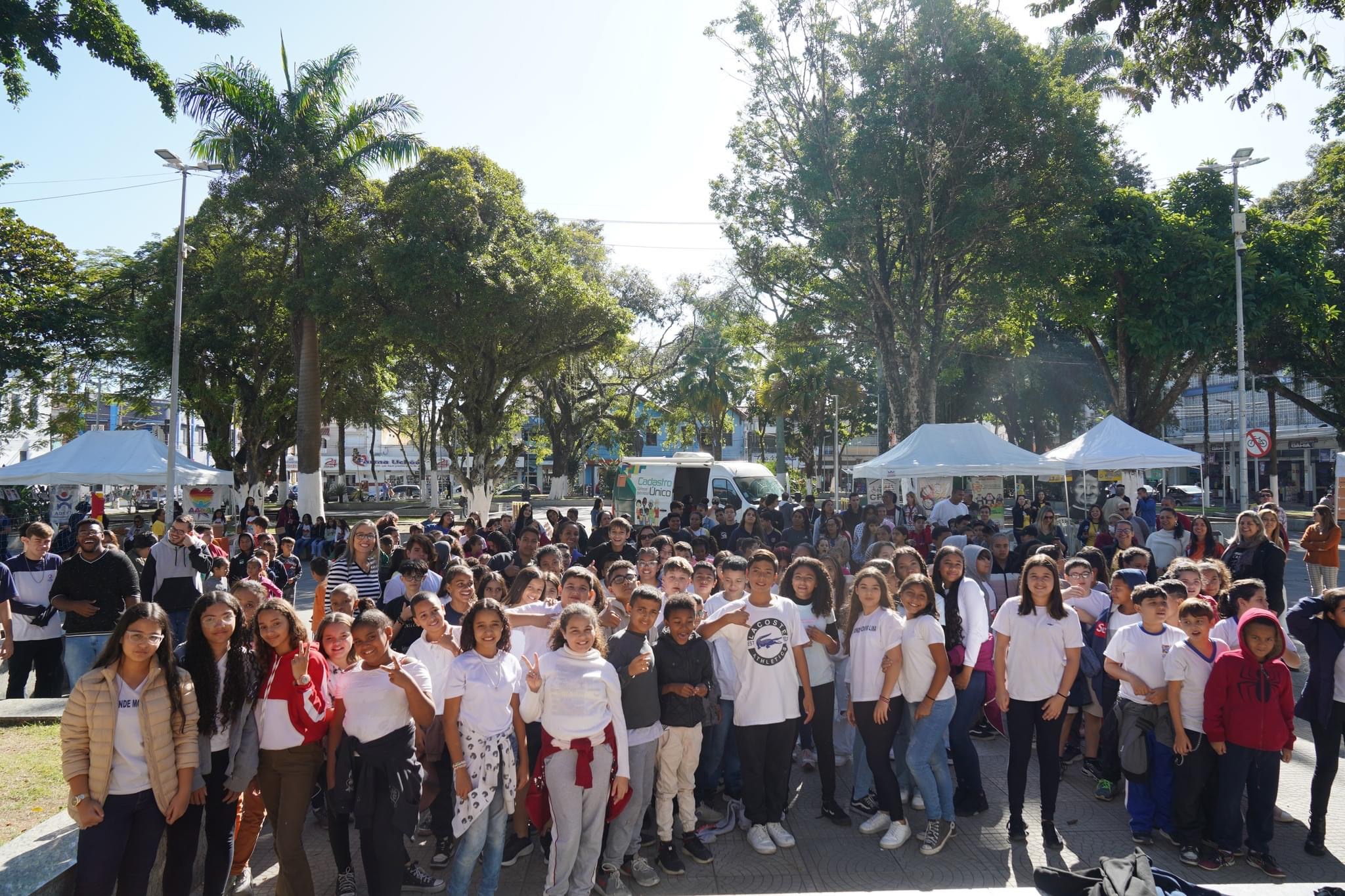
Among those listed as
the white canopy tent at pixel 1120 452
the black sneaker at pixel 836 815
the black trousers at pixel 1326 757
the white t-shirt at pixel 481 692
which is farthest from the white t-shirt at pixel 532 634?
the white canopy tent at pixel 1120 452

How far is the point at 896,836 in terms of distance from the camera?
5137 millimetres

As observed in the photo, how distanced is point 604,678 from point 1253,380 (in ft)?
125

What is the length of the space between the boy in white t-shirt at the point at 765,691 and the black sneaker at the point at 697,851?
299 mm

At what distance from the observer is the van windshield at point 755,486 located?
66.4ft

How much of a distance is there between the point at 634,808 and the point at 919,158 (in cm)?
2072

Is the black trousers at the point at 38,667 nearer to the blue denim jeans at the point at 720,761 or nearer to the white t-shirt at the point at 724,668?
the blue denim jeans at the point at 720,761

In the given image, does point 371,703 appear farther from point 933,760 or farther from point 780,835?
point 933,760

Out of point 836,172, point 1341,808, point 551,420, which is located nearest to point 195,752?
point 1341,808

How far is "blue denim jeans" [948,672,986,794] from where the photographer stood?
5723 millimetres

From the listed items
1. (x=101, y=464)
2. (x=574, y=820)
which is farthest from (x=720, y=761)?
(x=101, y=464)

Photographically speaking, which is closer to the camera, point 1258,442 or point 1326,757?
point 1326,757

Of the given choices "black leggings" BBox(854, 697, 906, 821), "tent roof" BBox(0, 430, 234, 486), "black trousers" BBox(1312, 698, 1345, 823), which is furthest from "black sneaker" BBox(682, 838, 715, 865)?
"tent roof" BBox(0, 430, 234, 486)

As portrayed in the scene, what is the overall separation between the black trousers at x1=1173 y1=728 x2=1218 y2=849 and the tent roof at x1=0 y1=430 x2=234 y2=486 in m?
20.9

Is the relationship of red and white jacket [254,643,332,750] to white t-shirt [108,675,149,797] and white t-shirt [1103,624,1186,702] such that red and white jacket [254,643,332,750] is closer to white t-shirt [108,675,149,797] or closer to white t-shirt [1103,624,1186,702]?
white t-shirt [108,675,149,797]
